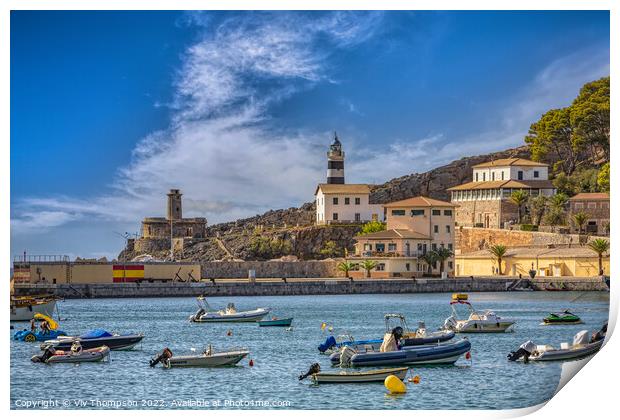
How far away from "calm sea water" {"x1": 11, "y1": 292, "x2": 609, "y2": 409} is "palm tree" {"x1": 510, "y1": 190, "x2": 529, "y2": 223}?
921 inches

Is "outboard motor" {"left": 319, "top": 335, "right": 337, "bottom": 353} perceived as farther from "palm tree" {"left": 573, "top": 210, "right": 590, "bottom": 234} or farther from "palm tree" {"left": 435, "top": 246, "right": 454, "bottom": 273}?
"palm tree" {"left": 573, "top": 210, "right": 590, "bottom": 234}

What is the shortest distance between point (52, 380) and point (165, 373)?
301 centimetres

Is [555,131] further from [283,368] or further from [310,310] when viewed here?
[283,368]

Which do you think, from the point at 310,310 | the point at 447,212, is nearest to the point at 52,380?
the point at 310,310

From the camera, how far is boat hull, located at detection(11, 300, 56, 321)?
163 feet

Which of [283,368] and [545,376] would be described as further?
[283,368]

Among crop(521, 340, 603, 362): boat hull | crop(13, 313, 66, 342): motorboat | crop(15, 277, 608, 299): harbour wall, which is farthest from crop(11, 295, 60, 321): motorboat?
crop(521, 340, 603, 362): boat hull

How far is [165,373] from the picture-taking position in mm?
32531

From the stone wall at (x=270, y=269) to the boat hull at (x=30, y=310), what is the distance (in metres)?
24.5

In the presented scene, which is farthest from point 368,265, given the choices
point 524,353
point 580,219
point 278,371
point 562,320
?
point 278,371

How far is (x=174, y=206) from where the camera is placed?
8625cm

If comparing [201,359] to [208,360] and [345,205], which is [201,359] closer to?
A: [208,360]

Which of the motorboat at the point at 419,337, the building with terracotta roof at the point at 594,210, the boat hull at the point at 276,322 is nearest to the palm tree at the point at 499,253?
the building with terracotta roof at the point at 594,210
